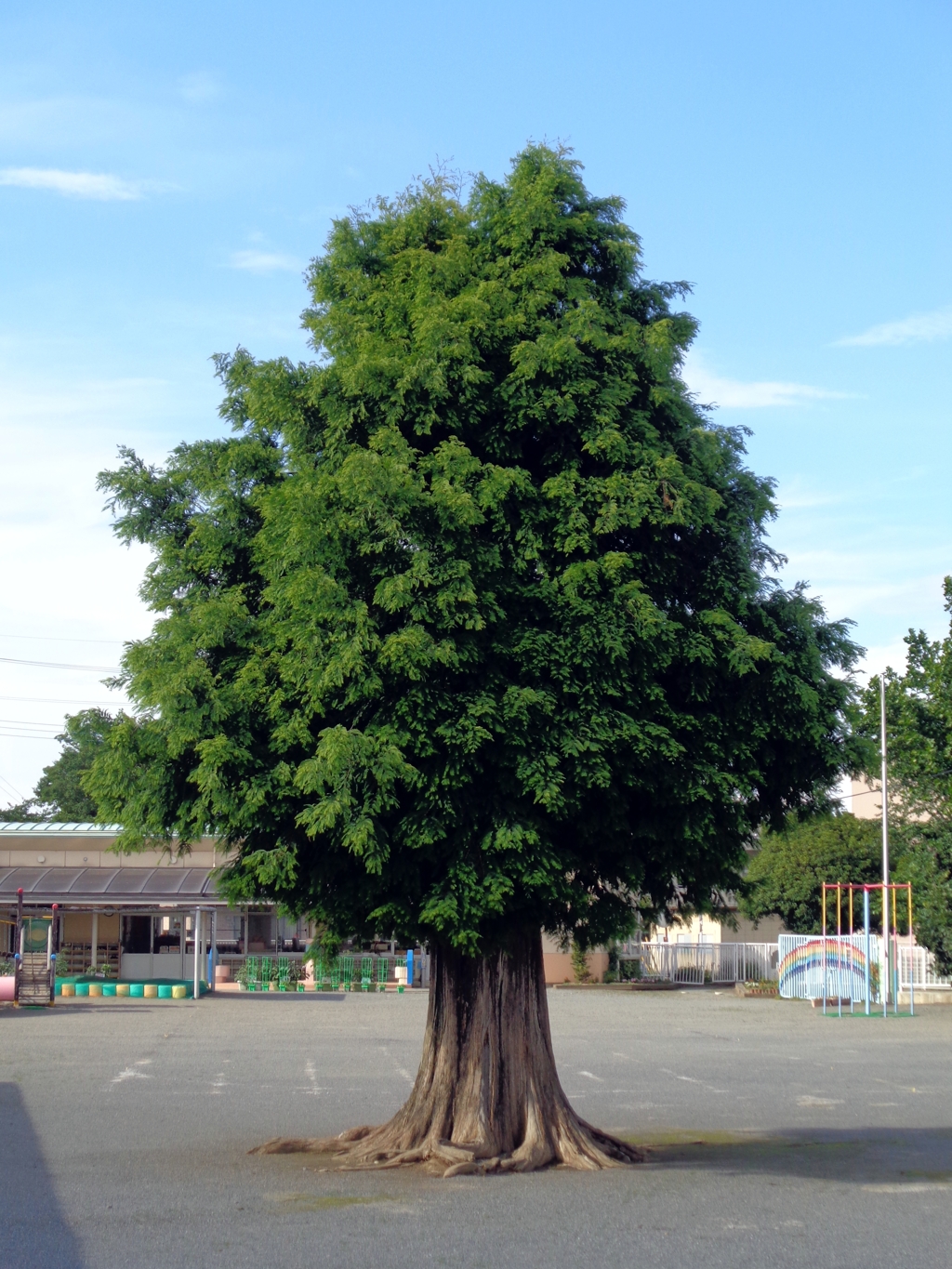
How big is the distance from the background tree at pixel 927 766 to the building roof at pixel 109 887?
60.0 ft

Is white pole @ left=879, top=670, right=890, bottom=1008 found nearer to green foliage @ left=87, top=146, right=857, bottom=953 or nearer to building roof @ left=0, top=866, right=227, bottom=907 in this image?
building roof @ left=0, top=866, right=227, bottom=907

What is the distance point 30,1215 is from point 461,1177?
3.02 meters

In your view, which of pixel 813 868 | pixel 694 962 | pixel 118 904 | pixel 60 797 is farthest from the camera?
pixel 60 797

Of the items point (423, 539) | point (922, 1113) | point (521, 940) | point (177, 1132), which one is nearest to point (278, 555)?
point (423, 539)

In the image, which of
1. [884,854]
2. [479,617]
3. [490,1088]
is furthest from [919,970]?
[479,617]

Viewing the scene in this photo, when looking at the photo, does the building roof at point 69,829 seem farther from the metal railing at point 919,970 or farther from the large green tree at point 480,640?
the large green tree at point 480,640

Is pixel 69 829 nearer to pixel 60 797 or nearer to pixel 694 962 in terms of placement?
pixel 694 962

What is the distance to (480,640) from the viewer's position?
995 cm

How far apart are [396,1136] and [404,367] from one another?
19.8 ft

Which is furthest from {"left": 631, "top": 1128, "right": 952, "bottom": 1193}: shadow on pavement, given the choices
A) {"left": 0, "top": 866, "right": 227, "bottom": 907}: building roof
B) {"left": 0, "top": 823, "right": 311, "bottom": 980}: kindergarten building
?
{"left": 0, "top": 866, "right": 227, "bottom": 907}: building roof

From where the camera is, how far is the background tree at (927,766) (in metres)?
32.0

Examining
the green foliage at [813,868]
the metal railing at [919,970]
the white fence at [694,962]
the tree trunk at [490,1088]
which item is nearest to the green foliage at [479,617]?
the tree trunk at [490,1088]

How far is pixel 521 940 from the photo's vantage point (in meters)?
11.0

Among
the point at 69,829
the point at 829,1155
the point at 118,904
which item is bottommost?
the point at 829,1155
